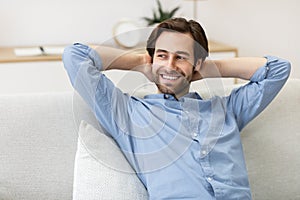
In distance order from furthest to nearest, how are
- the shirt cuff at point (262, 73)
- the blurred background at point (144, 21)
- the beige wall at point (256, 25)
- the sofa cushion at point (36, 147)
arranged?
the beige wall at point (256, 25) < the blurred background at point (144, 21) < the shirt cuff at point (262, 73) < the sofa cushion at point (36, 147)

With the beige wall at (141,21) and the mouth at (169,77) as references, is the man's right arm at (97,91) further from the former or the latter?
the beige wall at (141,21)

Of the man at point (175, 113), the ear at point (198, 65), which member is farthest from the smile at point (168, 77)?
the ear at point (198, 65)

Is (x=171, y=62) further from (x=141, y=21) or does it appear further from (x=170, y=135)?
(x=141, y=21)

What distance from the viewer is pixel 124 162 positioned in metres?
1.68

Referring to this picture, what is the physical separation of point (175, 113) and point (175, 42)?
233mm

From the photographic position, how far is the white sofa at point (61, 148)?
171cm

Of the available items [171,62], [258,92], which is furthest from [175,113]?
[258,92]

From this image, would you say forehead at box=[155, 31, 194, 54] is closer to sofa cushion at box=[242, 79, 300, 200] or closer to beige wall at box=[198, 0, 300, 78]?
sofa cushion at box=[242, 79, 300, 200]

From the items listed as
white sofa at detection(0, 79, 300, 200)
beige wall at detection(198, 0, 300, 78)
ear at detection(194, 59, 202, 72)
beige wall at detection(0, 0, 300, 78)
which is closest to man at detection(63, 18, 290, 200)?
ear at detection(194, 59, 202, 72)

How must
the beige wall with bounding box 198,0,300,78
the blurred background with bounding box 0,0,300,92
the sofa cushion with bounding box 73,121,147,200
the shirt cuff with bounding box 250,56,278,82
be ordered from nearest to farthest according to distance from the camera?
the sofa cushion with bounding box 73,121,147,200 < the shirt cuff with bounding box 250,56,278,82 < the blurred background with bounding box 0,0,300,92 < the beige wall with bounding box 198,0,300,78

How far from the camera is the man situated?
1.63 metres

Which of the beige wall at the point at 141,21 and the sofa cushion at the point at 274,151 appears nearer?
the sofa cushion at the point at 274,151

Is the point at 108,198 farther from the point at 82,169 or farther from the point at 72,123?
the point at 72,123

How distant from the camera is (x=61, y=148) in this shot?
1.76 meters
